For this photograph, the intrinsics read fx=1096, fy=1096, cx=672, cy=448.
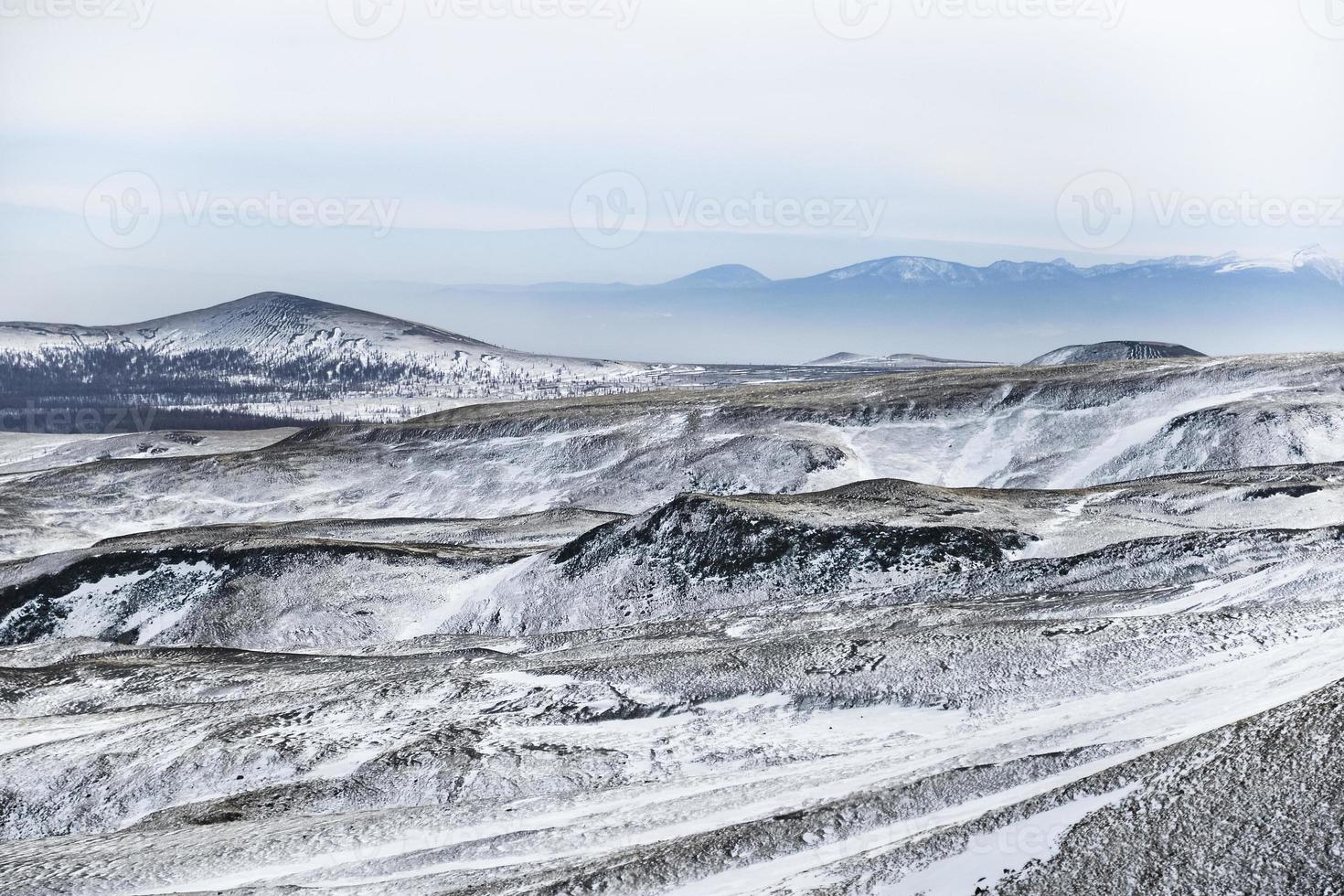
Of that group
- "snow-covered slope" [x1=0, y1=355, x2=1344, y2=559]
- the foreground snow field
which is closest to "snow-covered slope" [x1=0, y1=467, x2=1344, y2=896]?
the foreground snow field

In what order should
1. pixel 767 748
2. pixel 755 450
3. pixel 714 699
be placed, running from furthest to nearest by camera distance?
pixel 755 450, pixel 714 699, pixel 767 748

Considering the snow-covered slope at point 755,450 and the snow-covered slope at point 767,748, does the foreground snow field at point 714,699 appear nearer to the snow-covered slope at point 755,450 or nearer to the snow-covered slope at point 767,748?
the snow-covered slope at point 767,748

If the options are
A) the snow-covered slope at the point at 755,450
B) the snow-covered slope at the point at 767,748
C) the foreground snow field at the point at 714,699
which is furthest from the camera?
the snow-covered slope at the point at 755,450

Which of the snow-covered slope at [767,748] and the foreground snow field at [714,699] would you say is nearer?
the snow-covered slope at [767,748]

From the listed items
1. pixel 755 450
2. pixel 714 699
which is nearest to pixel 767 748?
pixel 714 699

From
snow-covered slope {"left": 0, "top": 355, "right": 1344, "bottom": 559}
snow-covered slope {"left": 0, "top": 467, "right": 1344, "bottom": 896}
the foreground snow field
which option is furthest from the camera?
snow-covered slope {"left": 0, "top": 355, "right": 1344, "bottom": 559}

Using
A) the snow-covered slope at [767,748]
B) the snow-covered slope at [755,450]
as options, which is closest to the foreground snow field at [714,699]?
the snow-covered slope at [767,748]

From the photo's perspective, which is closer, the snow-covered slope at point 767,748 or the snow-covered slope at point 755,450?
the snow-covered slope at point 767,748

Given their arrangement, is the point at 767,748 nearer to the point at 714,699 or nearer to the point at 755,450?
the point at 714,699

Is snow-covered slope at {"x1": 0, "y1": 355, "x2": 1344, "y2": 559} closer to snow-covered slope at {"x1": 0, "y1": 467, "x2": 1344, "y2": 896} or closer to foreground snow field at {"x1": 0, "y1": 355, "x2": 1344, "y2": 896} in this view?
foreground snow field at {"x1": 0, "y1": 355, "x2": 1344, "y2": 896}

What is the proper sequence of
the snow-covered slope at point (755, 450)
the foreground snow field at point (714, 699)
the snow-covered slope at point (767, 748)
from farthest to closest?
the snow-covered slope at point (755, 450) → the foreground snow field at point (714, 699) → the snow-covered slope at point (767, 748)
